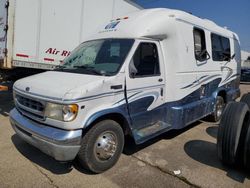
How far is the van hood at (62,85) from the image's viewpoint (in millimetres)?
3568

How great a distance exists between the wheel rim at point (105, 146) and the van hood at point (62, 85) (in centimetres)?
80

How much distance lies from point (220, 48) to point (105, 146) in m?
4.82

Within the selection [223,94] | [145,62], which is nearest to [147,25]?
[145,62]

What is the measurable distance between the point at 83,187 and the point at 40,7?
5.07m

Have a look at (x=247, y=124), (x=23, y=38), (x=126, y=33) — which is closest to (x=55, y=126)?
(x=126, y=33)

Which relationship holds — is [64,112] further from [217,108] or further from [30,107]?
[217,108]

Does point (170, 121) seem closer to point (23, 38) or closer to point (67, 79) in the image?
point (67, 79)

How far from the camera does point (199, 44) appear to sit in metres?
6.12

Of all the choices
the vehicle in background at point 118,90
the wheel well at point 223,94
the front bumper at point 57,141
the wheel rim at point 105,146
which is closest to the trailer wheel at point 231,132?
the vehicle in background at point 118,90

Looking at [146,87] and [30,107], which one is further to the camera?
[146,87]

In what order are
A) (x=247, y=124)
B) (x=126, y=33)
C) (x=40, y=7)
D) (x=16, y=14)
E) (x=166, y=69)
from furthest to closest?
(x=40, y=7)
(x=16, y=14)
(x=166, y=69)
(x=126, y=33)
(x=247, y=124)

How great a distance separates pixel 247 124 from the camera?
4.34 m

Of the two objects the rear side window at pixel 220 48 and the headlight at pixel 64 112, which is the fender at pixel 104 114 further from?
the rear side window at pixel 220 48

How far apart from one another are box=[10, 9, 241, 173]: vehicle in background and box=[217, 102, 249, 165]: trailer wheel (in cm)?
116
